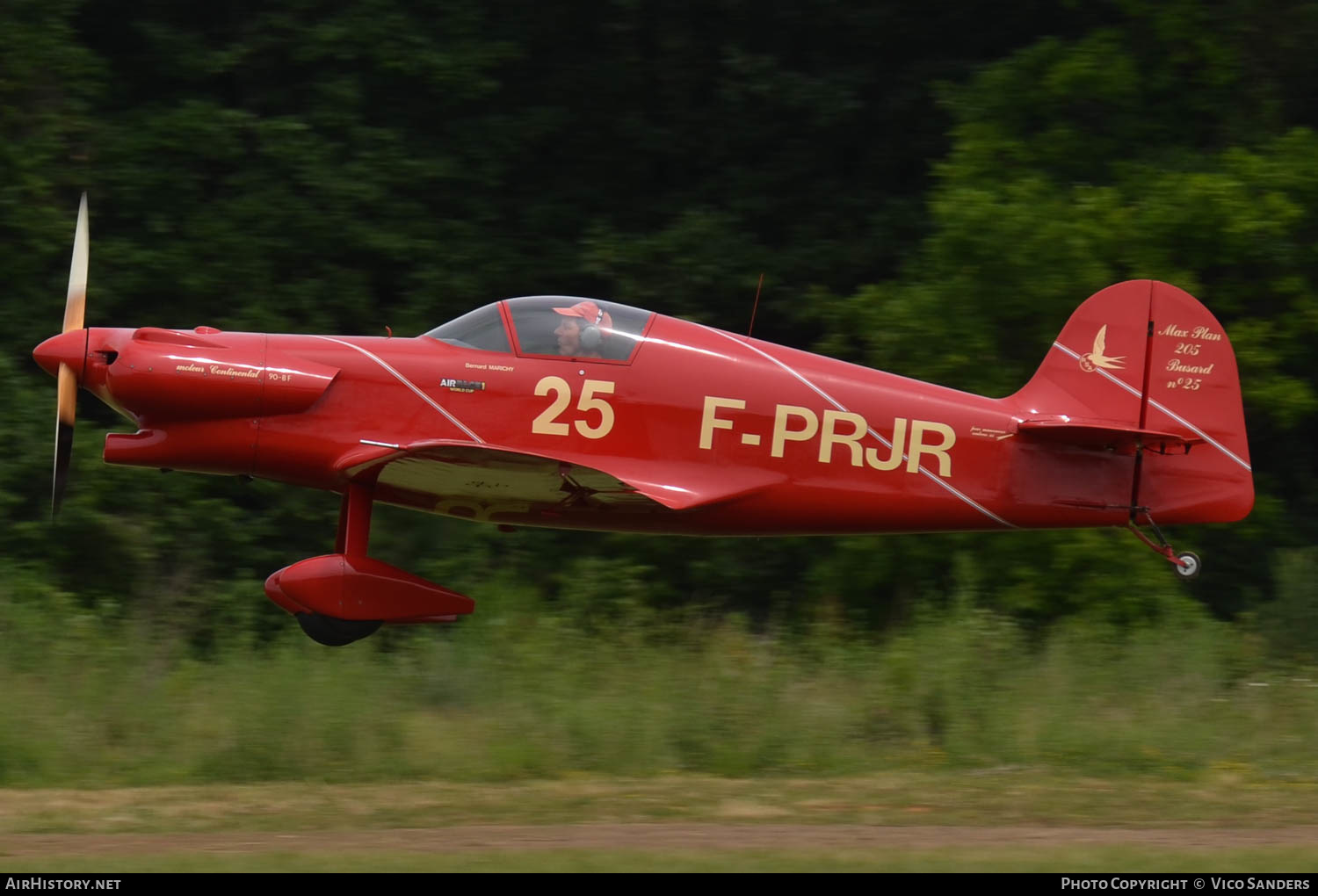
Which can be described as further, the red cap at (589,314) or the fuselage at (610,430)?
the red cap at (589,314)

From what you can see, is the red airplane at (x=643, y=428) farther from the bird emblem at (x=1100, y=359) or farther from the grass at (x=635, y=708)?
the grass at (x=635, y=708)

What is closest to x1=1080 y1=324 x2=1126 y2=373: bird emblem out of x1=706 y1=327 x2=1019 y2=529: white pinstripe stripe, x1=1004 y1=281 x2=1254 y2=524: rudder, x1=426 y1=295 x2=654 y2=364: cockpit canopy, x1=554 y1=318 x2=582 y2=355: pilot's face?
x1=1004 y1=281 x2=1254 y2=524: rudder

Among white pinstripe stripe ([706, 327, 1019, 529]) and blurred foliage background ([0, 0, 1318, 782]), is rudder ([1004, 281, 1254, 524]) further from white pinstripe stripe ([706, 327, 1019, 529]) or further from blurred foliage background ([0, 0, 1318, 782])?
blurred foliage background ([0, 0, 1318, 782])

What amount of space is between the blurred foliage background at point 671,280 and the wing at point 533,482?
147cm

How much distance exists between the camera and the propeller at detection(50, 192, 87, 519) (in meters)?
9.34

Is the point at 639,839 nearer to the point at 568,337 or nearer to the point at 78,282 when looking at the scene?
the point at 568,337

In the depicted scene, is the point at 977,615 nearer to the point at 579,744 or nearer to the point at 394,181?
the point at 579,744

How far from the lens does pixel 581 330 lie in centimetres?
954

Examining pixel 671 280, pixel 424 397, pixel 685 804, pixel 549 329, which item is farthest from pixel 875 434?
pixel 671 280

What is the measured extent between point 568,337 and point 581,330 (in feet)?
0.32

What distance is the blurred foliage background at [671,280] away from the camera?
417 inches

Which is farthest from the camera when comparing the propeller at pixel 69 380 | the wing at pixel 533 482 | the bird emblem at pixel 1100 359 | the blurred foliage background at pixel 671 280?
the blurred foliage background at pixel 671 280

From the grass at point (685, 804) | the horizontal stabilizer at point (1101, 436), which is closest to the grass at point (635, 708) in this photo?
the grass at point (685, 804)

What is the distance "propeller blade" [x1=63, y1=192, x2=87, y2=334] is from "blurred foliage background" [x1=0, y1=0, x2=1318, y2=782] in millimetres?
2564
